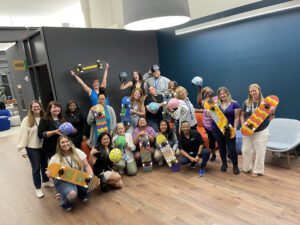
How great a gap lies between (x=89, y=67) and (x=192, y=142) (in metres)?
2.39

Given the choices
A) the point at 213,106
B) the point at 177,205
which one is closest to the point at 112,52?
the point at 213,106

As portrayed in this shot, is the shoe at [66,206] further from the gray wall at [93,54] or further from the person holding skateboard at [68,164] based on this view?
the gray wall at [93,54]

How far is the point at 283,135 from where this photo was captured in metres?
3.74

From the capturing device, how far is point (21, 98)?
265 inches

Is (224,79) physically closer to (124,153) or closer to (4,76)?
(124,153)

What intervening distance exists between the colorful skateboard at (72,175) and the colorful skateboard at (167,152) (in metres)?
1.18

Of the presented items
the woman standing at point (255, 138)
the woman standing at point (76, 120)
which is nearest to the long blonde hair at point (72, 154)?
the woman standing at point (76, 120)

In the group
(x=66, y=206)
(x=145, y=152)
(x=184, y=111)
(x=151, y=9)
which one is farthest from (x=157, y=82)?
(x=151, y=9)

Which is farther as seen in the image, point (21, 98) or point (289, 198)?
point (21, 98)

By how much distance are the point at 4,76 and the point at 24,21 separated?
5.96 m

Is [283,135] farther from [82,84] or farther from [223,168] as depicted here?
[82,84]

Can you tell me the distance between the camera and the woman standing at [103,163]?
333 cm

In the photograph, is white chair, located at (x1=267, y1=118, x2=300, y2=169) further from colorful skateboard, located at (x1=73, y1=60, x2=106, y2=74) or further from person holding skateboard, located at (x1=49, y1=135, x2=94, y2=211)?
colorful skateboard, located at (x1=73, y1=60, x2=106, y2=74)

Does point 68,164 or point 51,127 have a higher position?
point 51,127
